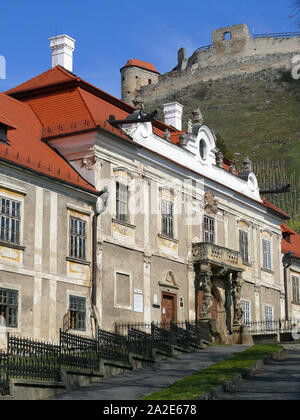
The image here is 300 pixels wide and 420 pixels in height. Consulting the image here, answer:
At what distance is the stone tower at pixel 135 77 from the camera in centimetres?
11856

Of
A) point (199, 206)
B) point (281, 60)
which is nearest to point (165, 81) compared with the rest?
point (281, 60)

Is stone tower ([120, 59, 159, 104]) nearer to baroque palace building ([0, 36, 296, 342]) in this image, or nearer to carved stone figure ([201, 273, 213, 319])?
baroque palace building ([0, 36, 296, 342])

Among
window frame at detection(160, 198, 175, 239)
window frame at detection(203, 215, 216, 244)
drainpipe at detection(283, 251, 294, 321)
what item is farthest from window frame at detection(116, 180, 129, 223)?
drainpipe at detection(283, 251, 294, 321)

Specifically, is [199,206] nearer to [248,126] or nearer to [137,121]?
[137,121]

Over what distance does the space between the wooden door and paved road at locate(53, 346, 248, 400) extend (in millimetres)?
3448

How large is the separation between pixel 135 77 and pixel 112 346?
99220 millimetres

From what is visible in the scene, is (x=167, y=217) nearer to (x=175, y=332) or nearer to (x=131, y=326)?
(x=131, y=326)

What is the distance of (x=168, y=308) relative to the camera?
32438 mm

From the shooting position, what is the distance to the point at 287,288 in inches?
1766

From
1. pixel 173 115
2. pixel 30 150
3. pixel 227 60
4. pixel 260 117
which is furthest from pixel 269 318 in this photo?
pixel 227 60

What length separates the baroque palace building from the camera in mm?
25219

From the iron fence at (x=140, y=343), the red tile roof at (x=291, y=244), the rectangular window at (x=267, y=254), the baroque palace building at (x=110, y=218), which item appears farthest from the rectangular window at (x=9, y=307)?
the red tile roof at (x=291, y=244)

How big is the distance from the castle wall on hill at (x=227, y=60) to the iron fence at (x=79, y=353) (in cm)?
9224
